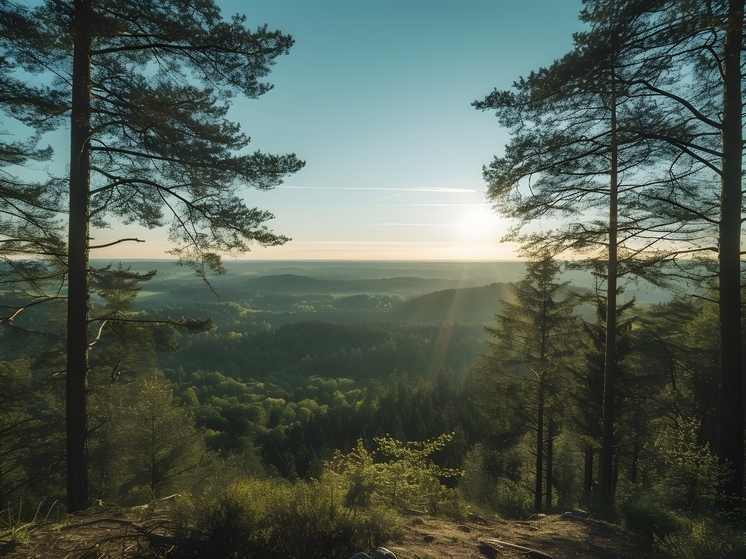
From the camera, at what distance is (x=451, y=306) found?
16188 cm

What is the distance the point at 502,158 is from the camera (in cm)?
755

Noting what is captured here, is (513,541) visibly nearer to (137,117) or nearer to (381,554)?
A: (381,554)

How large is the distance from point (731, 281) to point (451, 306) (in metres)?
159

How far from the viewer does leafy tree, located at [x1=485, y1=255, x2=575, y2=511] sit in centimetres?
1223

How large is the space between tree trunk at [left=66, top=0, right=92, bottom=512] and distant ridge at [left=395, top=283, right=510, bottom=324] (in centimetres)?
15178

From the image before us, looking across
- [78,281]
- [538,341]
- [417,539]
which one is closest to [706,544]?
[417,539]

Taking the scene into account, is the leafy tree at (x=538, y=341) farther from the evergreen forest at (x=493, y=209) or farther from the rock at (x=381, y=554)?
the rock at (x=381, y=554)

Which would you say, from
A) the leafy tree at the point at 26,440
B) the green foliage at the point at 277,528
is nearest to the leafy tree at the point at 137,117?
the green foliage at the point at 277,528

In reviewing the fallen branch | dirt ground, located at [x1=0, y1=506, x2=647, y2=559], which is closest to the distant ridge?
dirt ground, located at [x1=0, y1=506, x2=647, y2=559]

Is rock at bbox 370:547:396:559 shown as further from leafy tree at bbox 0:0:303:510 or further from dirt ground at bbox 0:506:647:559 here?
leafy tree at bbox 0:0:303:510

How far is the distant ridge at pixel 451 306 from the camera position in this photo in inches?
6250

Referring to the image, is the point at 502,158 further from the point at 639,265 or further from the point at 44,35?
the point at 44,35

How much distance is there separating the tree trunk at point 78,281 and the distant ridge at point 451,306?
152 m

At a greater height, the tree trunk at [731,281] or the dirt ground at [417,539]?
the tree trunk at [731,281]
